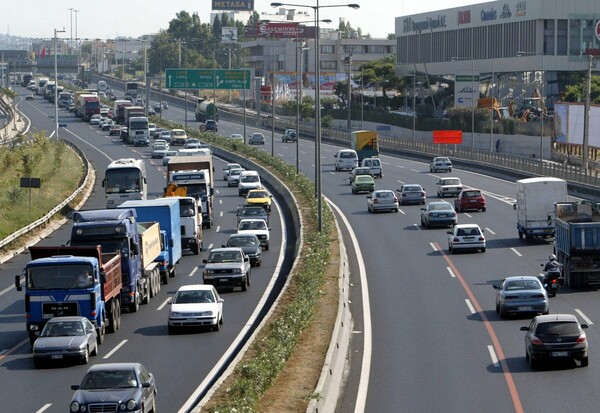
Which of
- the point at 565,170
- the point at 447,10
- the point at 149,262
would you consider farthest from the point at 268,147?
the point at 149,262

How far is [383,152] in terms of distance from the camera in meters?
123

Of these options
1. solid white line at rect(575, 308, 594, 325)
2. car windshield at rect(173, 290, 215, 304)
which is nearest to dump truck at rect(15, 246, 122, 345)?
car windshield at rect(173, 290, 215, 304)

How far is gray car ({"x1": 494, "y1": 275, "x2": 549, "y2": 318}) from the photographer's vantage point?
3672 cm

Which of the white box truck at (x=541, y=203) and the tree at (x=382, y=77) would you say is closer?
the white box truck at (x=541, y=203)

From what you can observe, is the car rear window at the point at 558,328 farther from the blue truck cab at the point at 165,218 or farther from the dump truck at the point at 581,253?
the blue truck cab at the point at 165,218

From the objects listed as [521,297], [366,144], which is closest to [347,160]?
[366,144]

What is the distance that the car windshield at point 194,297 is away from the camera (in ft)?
121

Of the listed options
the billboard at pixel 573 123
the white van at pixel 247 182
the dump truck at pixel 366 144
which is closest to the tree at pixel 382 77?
the billboard at pixel 573 123

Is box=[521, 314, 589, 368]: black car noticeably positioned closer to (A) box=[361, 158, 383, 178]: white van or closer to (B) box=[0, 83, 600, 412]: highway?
(B) box=[0, 83, 600, 412]: highway

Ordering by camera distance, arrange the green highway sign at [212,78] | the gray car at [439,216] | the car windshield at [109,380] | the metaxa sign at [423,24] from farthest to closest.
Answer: the metaxa sign at [423,24] < the green highway sign at [212,78] < the gray car at [439,216] < the car windshield at [109,380]

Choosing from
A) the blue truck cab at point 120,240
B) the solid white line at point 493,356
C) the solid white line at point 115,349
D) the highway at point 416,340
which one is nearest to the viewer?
the highway at point 416,340

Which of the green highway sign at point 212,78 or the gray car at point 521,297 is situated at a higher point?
the green highway sign at point 212,78

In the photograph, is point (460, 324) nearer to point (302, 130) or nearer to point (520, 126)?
point (520, 126)

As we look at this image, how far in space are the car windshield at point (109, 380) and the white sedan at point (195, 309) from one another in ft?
38.3
